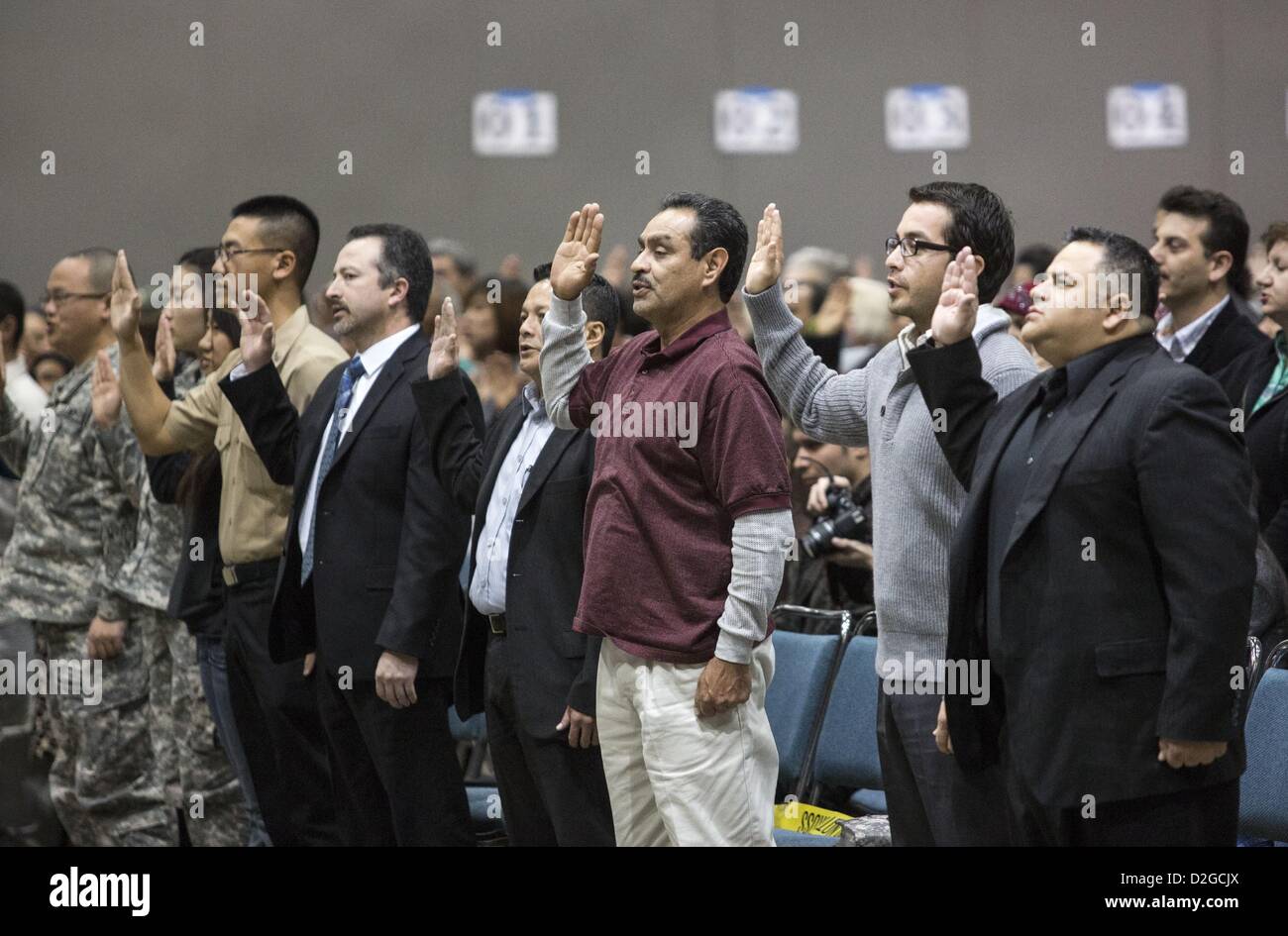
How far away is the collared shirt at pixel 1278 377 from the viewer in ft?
11.9

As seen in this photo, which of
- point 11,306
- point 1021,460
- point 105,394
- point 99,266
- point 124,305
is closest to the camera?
point 1021,460

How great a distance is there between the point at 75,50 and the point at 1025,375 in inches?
282

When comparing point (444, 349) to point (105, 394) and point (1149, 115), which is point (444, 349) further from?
point (1149, 115)

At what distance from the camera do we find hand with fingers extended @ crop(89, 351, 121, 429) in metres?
4.00

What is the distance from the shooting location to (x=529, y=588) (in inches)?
120

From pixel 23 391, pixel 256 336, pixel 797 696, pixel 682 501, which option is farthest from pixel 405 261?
pixel 23 391

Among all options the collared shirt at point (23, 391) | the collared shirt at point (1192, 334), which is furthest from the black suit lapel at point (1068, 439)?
the collared shirt at point (23, 391)

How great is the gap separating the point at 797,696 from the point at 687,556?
910 millimetres

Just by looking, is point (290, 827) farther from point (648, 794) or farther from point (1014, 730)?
point (1014, 730)

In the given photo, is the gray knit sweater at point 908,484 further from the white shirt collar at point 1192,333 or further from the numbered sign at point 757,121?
the numbered sign at point 757,121

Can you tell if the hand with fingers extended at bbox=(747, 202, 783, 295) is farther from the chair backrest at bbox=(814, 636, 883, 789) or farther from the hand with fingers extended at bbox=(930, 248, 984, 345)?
the chair backrest at bbox=(814, 636, 883, 789)
